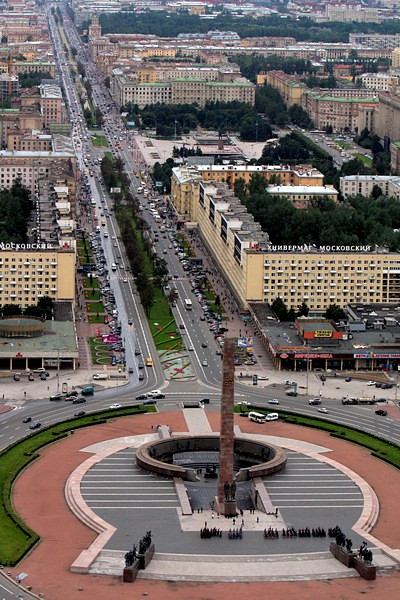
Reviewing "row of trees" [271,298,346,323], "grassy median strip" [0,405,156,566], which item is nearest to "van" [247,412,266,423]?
"grassy median strip" [0,405,156,566]

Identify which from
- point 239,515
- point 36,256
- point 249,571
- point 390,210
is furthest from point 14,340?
point 390,210

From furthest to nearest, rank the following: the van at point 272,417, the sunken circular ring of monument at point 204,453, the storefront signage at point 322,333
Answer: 1. the storefront signage at point 322,333
2. the van at point 272,417
3. the sunken circular ring of monument at point 204,453

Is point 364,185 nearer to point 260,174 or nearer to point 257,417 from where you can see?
point 260,174

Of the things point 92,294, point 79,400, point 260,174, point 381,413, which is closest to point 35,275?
point 92,294

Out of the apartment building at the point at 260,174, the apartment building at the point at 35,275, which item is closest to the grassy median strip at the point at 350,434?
the apartment building at the point at 35,275

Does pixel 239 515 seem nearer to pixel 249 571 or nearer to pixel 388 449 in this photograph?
pixel 249 571

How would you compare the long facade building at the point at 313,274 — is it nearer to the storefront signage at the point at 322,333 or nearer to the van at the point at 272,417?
the storefront signage at the point at 322,333
